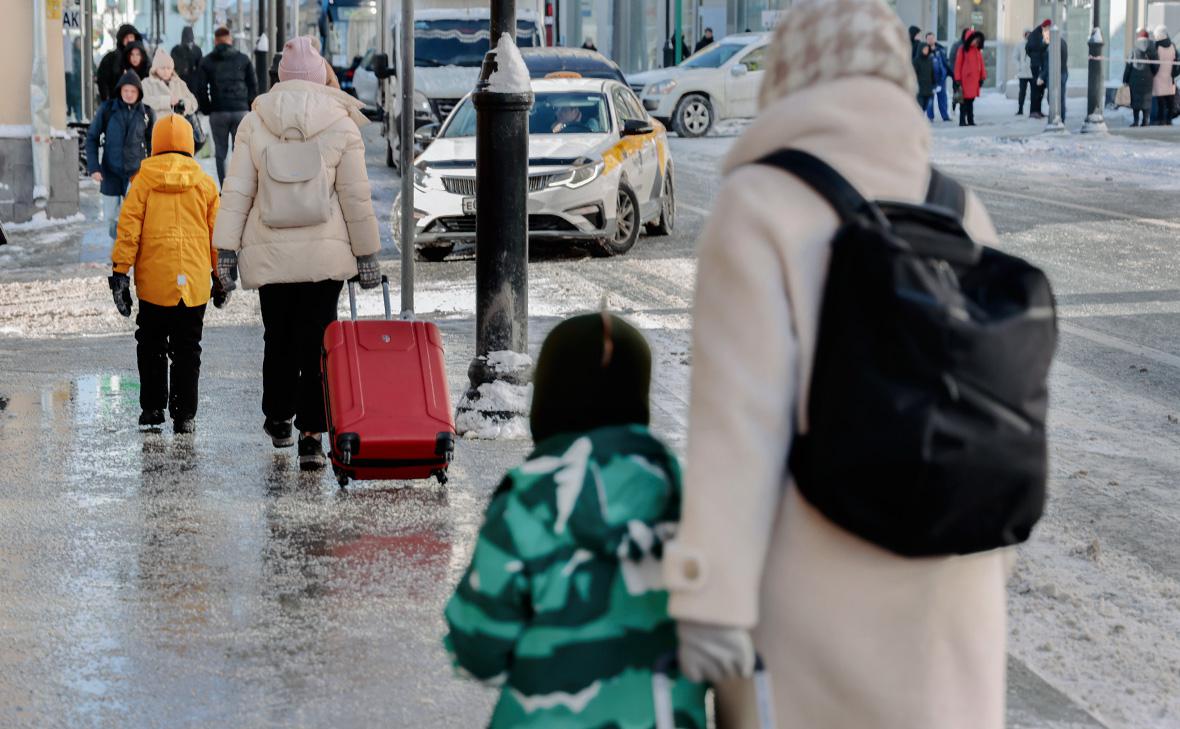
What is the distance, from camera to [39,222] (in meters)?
18.9

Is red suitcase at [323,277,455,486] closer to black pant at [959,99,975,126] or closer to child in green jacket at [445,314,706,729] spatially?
child in green jacket at [445,314,706,729]

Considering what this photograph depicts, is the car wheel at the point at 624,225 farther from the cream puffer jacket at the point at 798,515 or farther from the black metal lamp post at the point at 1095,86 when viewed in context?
the black metal lamp post at the point at 1095,86

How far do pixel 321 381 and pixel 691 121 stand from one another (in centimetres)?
2480

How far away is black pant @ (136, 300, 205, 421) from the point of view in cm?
845

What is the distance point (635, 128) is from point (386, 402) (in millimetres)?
9018

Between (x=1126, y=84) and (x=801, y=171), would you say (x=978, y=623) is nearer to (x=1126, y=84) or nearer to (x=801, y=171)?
(x=801, y=171)

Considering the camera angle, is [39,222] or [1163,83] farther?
[1163,83]

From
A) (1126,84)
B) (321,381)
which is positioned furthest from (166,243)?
(1126,84)

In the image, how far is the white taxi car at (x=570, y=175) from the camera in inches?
603

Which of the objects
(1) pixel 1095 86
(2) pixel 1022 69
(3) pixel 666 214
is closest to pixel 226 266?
(3) pixel 666 214

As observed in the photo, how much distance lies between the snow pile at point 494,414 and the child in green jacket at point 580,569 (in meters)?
5.43

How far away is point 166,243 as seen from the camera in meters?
8.34

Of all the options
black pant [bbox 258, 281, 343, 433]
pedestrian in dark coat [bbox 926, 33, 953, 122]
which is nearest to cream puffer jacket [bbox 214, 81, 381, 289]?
black pant [bbox 258, 281, 343, 433]

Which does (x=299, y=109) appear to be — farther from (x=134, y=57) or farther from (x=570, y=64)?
(x=570, y=64)
